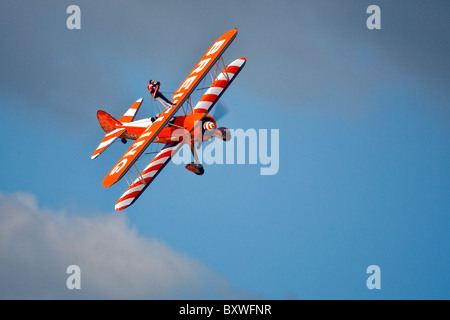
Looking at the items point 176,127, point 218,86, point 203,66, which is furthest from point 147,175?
point 203,66

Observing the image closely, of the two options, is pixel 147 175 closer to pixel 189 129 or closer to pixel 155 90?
pixel 189 129

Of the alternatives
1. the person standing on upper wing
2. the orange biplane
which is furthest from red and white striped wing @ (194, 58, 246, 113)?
the person standing on upper wing

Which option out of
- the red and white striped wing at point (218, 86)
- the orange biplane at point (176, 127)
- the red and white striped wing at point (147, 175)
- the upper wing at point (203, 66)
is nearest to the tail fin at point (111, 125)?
the orange biplane at point (176, 127)

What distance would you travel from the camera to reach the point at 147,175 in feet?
138

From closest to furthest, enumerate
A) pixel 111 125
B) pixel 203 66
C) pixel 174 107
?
pixel 174 107
pixel 203 66
pixel 111 125

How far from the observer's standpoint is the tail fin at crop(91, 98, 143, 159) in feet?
143

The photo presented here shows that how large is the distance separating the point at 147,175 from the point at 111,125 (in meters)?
4.12

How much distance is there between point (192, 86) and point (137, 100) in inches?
217

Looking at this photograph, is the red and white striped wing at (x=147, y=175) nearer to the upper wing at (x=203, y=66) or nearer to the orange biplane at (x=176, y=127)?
the orange biplane at (x=176, y=127)
